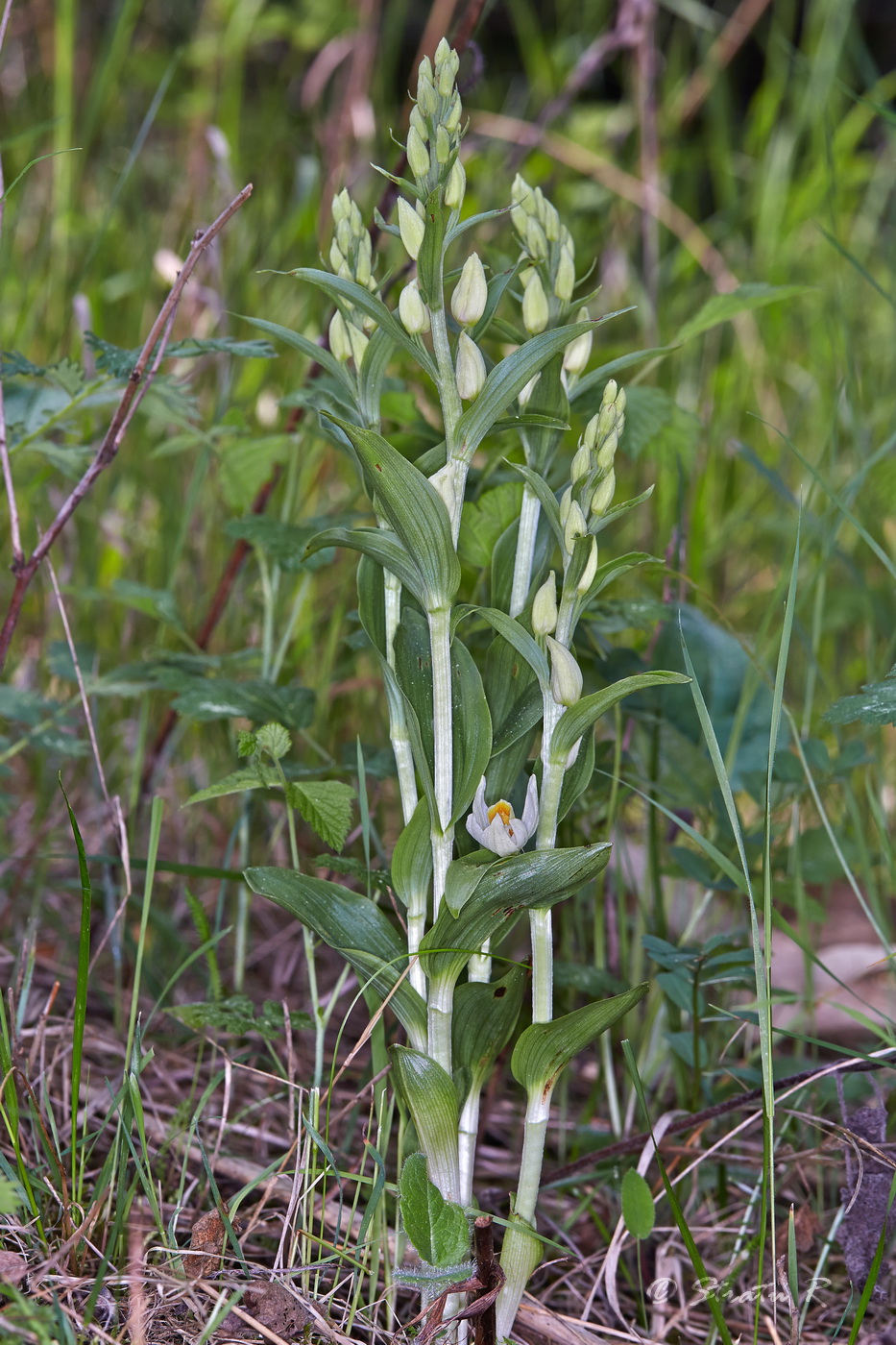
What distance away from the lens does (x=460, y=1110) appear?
36.0 inches

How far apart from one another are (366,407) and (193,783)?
0.87m

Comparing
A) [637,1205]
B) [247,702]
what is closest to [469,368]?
[247,702]

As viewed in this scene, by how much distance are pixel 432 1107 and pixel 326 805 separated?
0.29 m

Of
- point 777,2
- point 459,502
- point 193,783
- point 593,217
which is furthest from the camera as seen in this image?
point 777,2

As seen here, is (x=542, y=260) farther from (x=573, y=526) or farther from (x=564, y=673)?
(x=564, y=673)

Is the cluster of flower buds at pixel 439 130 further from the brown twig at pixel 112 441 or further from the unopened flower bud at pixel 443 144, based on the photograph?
the brown twig at pixel 112 441

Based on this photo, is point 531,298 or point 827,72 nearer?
point 531,298

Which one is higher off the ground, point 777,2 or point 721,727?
point 777,2

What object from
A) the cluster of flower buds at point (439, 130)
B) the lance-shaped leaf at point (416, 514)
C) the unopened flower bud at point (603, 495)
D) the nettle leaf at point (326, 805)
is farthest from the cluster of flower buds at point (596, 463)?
the nettle leaf at point (326, 805)

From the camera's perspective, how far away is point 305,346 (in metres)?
0.90

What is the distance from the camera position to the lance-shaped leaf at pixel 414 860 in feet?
2.93

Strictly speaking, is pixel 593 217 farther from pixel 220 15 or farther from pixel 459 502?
pixel 459 502

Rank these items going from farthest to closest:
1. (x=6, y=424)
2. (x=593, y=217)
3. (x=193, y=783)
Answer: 1. (x=593, y=217)
2. (x=193, y=783)
3. (x=6, y=424)

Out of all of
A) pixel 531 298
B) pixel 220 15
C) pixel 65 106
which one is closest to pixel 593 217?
pixel 220 15
